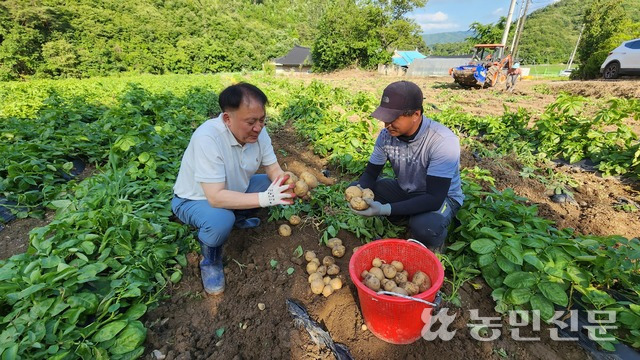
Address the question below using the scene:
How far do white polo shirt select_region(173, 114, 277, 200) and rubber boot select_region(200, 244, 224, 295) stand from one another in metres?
0.41

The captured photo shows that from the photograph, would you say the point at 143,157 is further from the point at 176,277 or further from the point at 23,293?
the point at 23,293

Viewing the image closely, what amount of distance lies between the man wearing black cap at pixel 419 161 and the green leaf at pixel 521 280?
1.71 ft

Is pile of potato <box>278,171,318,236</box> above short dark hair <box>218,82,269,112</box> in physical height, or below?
below

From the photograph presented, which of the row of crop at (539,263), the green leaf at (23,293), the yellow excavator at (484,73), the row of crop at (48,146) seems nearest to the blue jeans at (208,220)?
the row of crop at (539,263)

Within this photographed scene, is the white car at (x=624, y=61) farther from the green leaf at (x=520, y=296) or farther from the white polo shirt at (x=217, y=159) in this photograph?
the white polo shirt at (x=217, y=159)

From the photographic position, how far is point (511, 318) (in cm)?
182

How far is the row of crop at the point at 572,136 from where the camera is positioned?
389cm

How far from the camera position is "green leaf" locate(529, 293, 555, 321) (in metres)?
1.66

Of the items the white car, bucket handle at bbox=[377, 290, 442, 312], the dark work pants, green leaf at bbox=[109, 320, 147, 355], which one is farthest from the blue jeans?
the white car

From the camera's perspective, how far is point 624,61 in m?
10.8

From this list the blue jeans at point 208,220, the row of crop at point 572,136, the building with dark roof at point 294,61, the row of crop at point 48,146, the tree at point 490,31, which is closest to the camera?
the blue jeans at point 208,220

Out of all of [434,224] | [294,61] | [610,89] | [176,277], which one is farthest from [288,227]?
[294,61]

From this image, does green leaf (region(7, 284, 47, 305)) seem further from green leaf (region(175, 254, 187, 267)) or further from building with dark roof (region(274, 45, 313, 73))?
A: building with dark roof (region(274, 45, 313, 73))

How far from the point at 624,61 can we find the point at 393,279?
14.7 metres
